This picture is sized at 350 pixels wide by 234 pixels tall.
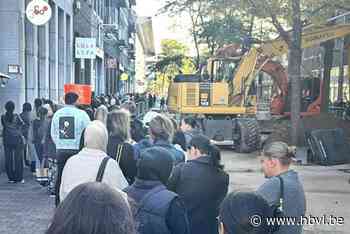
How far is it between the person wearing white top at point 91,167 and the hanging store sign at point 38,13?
1078cm

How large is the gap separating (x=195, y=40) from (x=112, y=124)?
40144mm

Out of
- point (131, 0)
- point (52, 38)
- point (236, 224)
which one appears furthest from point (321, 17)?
point (131, 0)

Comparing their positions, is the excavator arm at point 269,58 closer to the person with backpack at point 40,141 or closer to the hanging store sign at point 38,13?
the hanging store sign at point 38,13

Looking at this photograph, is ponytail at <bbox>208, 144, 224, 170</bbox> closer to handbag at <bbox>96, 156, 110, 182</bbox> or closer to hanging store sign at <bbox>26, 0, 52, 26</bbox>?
handbag at <bbox>96, 156, 110, 182</bbox>

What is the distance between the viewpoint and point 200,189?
16.4 feet

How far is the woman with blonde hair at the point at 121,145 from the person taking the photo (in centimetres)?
618

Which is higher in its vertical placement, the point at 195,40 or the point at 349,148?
the point at 195,40

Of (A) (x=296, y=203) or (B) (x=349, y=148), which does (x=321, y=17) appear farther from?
(A) (x=296, y=203)

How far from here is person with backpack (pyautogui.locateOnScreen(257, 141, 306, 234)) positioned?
13.8 feet

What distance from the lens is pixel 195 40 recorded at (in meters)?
46.2

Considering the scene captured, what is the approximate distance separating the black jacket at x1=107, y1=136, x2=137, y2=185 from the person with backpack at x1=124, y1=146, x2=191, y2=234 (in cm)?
193

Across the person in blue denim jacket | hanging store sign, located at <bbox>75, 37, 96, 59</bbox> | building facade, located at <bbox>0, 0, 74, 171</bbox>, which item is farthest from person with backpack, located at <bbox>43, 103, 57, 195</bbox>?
hanging store sign, located at <bbox>75, 37, 96, 59</bbox>

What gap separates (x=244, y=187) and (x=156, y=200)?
19.6ft

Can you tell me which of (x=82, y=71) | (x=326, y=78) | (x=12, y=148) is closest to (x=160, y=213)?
(x=12, y=148)
